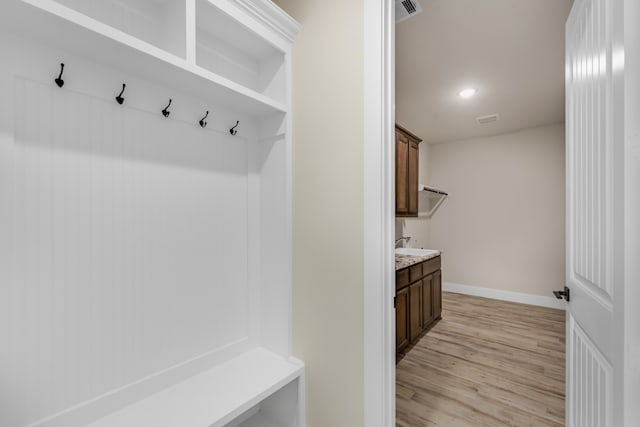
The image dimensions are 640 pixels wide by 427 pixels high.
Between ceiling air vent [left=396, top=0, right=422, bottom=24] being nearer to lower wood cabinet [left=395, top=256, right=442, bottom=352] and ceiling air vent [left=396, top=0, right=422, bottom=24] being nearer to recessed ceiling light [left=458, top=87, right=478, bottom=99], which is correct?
recessed ceiling light [left=458, top=87, right=478, bottom=99]

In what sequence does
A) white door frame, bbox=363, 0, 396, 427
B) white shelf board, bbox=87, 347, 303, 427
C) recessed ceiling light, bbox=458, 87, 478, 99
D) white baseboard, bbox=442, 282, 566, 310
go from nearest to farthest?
white shelf board, bbox=87, 347, 303, 427 → white door frame, bbox=363, 0, 396, 427 → recessed ceiling light, bbox=458, 87, 478, 99 → white baseboard, bbox=442, 282, 566, 310

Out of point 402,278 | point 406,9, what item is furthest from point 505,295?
point 406,9

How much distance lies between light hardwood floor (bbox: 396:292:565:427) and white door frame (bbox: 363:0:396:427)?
2.67 feet

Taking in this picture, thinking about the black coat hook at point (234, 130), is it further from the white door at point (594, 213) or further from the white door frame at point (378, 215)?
the white door at point (594, 213)

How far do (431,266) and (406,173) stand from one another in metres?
1.13

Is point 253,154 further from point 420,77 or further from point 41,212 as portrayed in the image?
point 420,77

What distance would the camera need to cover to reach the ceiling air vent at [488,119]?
11.8 feet

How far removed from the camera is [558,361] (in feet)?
8.27

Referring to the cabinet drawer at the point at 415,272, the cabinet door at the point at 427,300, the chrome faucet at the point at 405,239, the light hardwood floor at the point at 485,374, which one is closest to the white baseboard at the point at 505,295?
the light hardwood floor at the point at 485,374

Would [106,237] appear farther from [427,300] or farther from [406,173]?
[427,300]

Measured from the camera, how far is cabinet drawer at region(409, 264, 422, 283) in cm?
273

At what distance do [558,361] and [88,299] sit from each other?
3530mm

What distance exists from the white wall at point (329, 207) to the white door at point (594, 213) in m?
0.82

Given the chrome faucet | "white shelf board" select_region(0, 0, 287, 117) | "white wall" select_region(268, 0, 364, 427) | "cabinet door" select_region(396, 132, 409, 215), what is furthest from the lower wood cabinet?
"white shelf board" select_region(0, 0, 287, 117)
